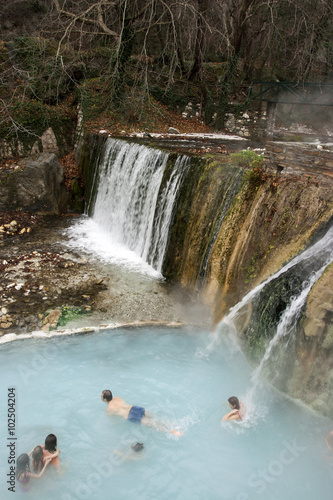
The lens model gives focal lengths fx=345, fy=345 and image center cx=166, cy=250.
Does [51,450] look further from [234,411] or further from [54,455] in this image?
[234,411]

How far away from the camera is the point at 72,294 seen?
6.90m

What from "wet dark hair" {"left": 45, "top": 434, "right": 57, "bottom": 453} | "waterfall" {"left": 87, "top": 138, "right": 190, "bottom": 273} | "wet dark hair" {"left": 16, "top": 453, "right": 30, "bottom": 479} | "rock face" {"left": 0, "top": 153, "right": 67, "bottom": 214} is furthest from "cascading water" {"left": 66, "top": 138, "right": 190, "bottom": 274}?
"wet dark hair" {"left": 16, "top": 453, "right": 30, "bottom": 479}

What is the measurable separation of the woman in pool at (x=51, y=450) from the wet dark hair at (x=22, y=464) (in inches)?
8.3

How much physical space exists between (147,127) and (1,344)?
418 inches

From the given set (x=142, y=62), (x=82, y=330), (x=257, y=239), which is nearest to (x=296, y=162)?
(x=257, y=239)

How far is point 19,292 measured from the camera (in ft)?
22.5

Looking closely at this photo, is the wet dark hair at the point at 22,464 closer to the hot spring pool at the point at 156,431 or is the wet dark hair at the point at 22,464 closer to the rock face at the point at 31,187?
the hot spring pool at the point at 156,431

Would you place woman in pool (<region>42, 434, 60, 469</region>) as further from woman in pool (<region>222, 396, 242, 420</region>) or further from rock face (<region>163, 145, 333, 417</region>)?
rock face (<region>163, 145, 333, 417</region>)

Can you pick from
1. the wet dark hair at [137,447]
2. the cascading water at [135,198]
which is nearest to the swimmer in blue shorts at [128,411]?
the wet dark hair at [137,447]

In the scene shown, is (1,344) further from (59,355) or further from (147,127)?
(147,127)

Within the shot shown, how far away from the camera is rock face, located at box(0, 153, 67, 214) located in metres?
10.6

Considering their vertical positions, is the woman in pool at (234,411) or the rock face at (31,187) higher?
the rock face at (31,187)


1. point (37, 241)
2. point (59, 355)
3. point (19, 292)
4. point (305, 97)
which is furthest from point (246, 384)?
point (305, 97)

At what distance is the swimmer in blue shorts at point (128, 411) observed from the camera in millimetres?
4465
